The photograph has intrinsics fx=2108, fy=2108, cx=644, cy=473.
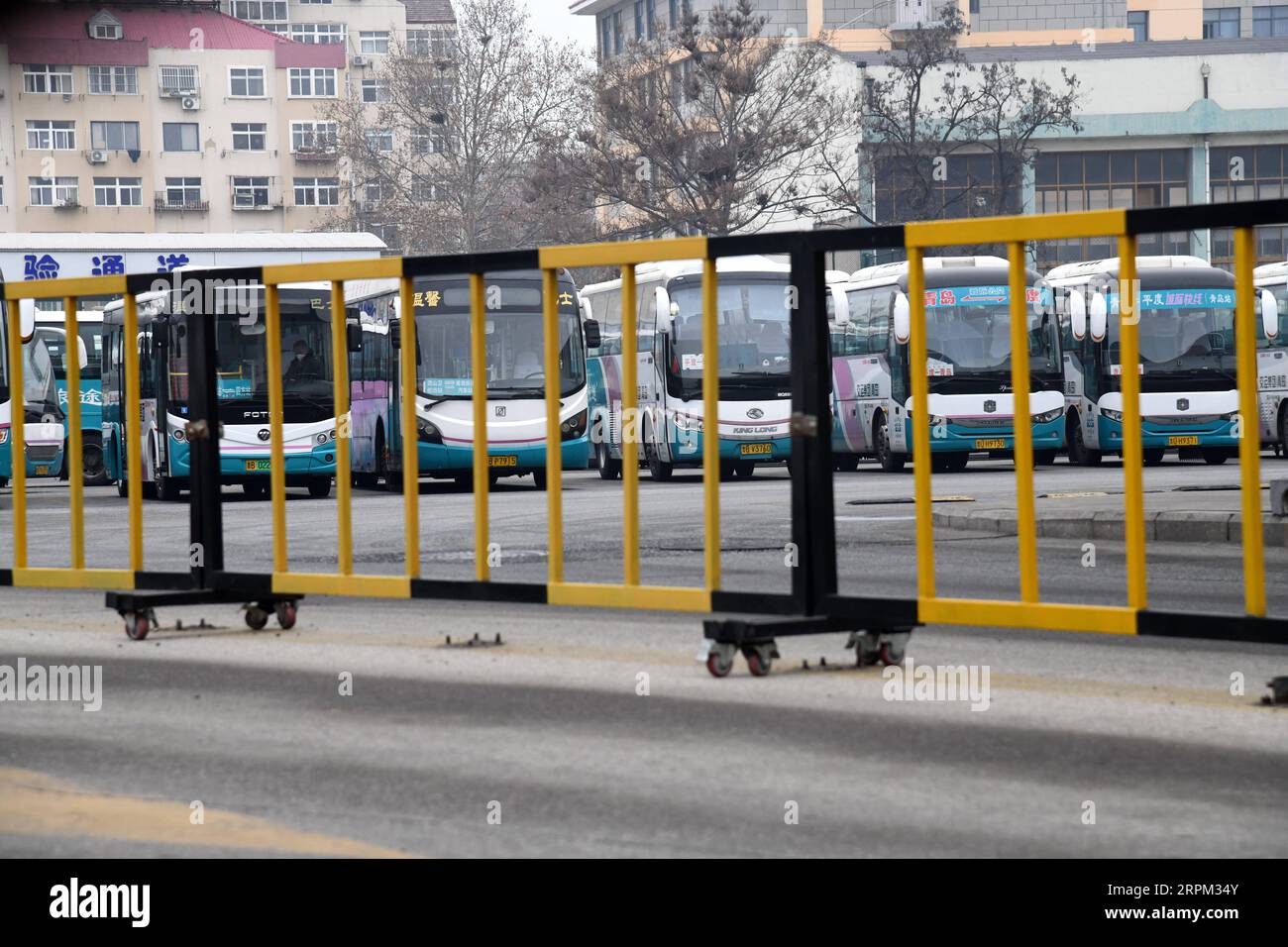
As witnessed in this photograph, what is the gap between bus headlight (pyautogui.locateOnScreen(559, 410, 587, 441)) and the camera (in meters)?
30.7

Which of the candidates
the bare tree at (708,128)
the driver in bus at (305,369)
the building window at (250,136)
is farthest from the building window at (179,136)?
the driver in bus at (305,369)

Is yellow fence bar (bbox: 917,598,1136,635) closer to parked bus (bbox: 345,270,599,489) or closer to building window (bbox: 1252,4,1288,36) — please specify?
parked bus (bbox: 345,270,599,489)

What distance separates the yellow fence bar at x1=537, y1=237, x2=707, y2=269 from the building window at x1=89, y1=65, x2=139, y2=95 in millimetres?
94626

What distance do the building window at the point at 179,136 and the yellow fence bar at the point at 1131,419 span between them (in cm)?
9623

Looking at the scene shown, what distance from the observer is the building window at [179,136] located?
329 feet

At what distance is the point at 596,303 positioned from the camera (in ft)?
122

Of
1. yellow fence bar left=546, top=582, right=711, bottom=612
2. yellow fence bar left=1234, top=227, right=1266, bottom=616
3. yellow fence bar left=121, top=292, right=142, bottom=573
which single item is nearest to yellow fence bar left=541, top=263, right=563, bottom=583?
yellow fence bar left=546, top=582, right=711, bottom=612

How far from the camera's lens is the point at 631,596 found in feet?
29.9

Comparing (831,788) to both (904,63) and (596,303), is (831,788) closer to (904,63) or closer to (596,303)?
(596,303)

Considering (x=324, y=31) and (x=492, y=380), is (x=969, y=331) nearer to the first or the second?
(x=492, y=380)

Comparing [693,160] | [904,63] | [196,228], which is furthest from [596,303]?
[196,228]

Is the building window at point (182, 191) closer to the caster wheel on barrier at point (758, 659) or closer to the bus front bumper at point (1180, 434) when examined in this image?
the bus front bumper at point (1180, 434)
